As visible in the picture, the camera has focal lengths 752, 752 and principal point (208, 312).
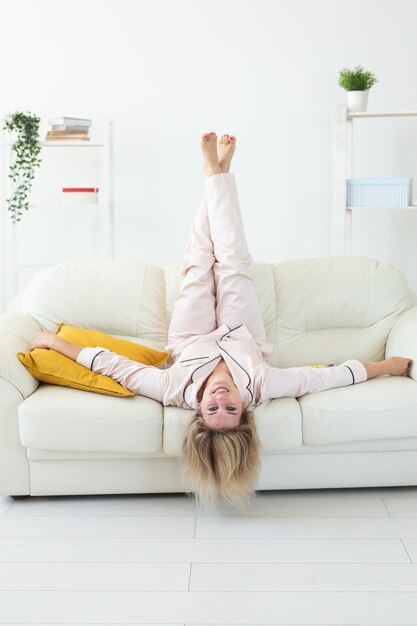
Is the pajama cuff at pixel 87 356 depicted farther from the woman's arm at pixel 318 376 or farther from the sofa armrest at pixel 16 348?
the woman's arm at pixel 318 376

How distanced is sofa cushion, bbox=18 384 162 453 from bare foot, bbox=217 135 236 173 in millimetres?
1386

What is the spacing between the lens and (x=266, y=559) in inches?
91.8

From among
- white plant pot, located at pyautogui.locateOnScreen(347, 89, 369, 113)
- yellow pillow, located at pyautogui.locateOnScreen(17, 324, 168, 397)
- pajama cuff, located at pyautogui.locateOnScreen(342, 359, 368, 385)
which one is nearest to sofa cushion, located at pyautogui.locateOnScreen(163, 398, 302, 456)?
yellow pillow, located at pyautogui.locateOnScreen(17, 324, 168, 397)

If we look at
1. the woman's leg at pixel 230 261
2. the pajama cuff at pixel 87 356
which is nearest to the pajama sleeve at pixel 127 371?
the pajama cuff at pixel 87 356

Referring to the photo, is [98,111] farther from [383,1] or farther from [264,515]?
[264,515]

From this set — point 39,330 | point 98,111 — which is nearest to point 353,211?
point 98,111

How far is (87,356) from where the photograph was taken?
287 cm

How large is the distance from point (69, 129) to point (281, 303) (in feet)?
6.19

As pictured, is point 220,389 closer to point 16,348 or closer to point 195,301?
point 195,301

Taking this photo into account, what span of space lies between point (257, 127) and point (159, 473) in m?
2.70

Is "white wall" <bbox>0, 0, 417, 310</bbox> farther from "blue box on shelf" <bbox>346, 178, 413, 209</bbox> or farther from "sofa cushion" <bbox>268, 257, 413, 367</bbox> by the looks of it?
"sofa cushion" <bbox>268, 257, 413, 367</bbox>

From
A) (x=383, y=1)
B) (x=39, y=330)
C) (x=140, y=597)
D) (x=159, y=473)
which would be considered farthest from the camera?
(x=383, y=1)

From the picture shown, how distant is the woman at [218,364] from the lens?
2520 millimetres

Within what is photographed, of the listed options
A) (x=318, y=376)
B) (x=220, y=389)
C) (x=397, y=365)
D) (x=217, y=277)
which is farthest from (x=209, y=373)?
(x=397, y=365)
